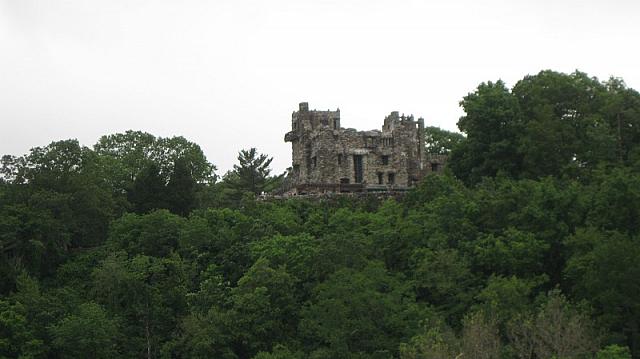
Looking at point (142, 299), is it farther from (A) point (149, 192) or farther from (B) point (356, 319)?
(A) point (149, 192)

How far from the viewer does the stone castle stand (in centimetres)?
7894

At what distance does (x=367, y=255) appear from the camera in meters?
58.2

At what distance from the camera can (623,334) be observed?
50281mm

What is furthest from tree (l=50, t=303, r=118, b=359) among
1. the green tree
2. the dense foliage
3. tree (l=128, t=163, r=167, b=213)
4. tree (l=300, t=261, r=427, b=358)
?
the green tree

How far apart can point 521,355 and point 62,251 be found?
97.9 feet

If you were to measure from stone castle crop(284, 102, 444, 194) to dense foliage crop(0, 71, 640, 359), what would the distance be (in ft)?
21.8

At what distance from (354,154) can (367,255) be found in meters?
22.7

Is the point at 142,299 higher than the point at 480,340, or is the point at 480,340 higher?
the point at 142,299

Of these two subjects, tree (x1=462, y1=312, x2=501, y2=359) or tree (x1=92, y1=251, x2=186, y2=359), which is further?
tree (x1=92, y1=251, x2=186, y2=359)

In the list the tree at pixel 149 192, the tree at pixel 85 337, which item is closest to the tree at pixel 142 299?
the tree at pixel 85 337

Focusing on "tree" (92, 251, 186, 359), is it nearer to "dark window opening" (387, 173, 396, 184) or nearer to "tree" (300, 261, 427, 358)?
"tree" (300, 261, 427, 358)

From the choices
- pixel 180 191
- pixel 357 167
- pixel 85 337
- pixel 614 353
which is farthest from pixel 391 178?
pixel 614 353

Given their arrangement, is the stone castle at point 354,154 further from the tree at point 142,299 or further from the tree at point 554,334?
the tree at point 554,334

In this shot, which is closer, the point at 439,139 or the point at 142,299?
the point at 142,299
